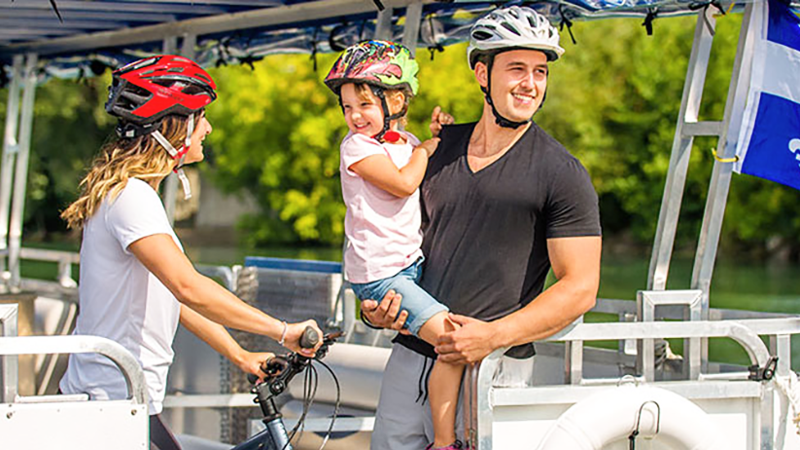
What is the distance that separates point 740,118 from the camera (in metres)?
3.98

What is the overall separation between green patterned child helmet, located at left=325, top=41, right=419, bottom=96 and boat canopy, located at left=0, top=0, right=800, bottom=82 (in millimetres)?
997

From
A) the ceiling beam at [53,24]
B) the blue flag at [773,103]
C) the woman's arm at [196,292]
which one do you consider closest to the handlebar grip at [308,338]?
the woman's arm at [196,292]

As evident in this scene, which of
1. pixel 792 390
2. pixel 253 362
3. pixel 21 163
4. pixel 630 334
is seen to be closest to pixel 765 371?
pixel 792 390

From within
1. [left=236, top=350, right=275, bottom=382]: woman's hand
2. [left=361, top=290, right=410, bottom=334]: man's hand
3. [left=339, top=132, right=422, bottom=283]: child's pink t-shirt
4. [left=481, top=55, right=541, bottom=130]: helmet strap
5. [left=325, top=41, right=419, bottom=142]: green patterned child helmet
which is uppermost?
[left=325, top=41, right=419, bottom=142]: green patterned child helmet

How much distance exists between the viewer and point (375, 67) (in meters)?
3.24

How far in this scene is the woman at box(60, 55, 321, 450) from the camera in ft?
9.63

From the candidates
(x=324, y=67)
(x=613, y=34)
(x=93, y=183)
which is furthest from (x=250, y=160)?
(x=93, y=183)

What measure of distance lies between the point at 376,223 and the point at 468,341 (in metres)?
0.48

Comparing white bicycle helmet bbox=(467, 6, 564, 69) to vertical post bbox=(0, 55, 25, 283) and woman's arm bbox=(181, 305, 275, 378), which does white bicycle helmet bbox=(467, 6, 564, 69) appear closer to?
woman's arm bbox=(181, 305, 275, 378)

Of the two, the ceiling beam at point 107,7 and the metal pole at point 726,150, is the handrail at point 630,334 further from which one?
the ceiling beam at point 107,7

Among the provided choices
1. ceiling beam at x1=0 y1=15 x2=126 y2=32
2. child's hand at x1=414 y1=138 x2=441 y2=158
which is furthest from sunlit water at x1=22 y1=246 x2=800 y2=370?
child's hand at x1=414 y1=138 x2=441 y2=158

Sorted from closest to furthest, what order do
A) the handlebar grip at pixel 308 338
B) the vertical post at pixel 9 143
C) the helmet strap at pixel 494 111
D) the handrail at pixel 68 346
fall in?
1. the handrail at pixel 68 346
2. the handlebar grip at pixel 308 338
3. the helmet strap at pixel 494 111
4. the vertical post at pixel 9 143

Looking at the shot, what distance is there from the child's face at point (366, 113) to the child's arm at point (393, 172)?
126 millimetres

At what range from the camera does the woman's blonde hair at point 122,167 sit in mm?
3010
